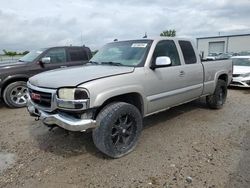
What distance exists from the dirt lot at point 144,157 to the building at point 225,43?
4236 cm

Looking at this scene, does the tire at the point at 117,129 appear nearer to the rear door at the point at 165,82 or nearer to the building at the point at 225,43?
the rear door at the point at 165,82

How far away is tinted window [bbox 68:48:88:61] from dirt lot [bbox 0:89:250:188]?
10.5 feet

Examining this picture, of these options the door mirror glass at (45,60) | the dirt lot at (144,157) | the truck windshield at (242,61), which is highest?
the door mirror glass at (45,60)

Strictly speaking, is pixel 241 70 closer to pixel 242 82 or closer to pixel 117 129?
pixel 242 82

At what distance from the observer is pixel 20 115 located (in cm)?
608

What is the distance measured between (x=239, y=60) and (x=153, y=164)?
9390mm

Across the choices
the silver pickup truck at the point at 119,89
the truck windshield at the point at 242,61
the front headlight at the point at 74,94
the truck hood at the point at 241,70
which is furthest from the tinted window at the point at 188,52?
the truck windshield at the point at 242,61

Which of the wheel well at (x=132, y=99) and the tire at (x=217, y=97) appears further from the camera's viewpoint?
the tire at (x=217, y=97)

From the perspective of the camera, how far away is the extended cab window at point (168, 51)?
14.6 feet

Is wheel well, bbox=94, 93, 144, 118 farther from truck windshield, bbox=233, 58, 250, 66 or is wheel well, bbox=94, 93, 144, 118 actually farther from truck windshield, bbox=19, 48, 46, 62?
truck windshield, bbox=233, 58, 250, 66

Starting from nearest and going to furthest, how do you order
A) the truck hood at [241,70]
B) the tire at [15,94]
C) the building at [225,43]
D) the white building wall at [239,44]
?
the tire at [15,94] < the truck hood at [241,70] < the white building wall at [239,44] < the building at [225,43]

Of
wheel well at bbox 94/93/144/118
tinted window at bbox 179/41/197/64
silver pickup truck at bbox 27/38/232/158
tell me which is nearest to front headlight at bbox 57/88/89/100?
silver pickup truck at bbox 27/38/232/158

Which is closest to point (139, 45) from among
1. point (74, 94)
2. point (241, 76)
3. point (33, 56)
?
point (74, 94)

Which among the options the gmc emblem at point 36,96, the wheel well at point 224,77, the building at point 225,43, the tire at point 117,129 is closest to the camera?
the tire at point 117,129
